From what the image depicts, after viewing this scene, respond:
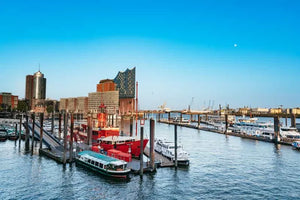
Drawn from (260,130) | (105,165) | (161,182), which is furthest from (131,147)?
(260,130)

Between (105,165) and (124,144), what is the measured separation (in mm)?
13723

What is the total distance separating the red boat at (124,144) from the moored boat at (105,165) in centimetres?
868

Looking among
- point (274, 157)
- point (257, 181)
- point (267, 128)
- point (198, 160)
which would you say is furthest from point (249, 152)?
point (267, 128)

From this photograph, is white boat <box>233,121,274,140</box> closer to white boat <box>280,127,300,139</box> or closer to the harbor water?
white boat <box>280,127,300,139</box>

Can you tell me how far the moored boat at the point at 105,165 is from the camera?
38.7 meters

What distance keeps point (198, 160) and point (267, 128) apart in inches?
2462

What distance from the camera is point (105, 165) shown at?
40.2 metres

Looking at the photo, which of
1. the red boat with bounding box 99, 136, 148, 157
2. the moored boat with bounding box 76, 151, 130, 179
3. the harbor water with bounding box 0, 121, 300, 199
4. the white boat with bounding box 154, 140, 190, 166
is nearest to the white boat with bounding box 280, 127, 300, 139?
the harbor water with bounding box 0, 121, 300, 199

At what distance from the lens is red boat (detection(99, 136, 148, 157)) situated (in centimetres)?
5250

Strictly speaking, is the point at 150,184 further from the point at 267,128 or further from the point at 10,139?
the point at 267,128

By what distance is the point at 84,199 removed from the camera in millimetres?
31984

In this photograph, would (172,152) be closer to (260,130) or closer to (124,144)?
(124,144)

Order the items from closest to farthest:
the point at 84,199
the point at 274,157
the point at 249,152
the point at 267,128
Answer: the point at 84,199 → the point at 274,157 → the point at 249,152 → the point at 267,128

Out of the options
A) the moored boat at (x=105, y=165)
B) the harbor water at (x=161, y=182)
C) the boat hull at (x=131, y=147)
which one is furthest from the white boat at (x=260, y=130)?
the moored boat at (x=105, y=165)
